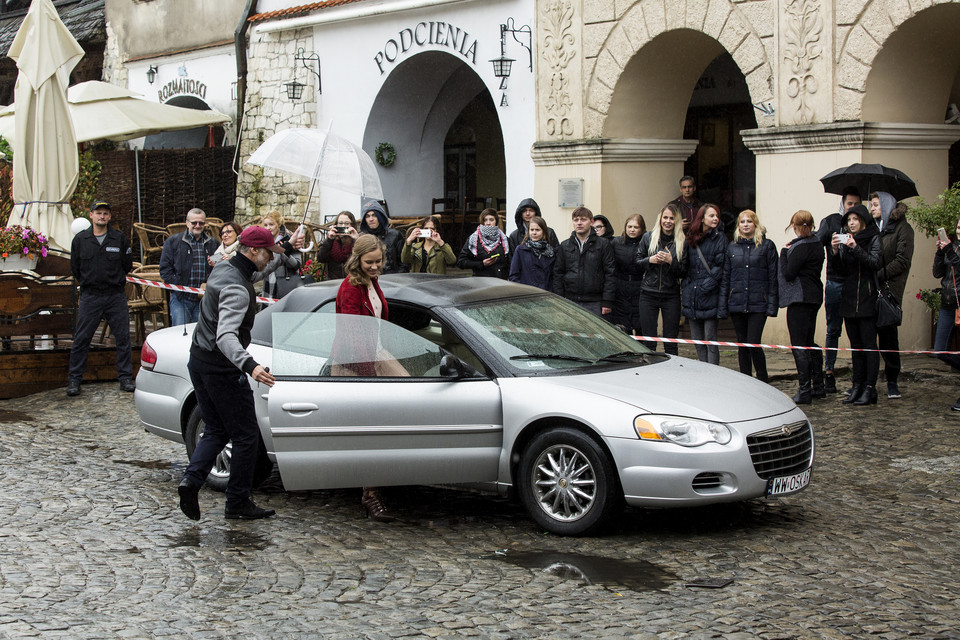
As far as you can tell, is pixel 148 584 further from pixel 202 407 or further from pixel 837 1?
pixel 837 1

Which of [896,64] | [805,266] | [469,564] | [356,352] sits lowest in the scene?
[469,564]

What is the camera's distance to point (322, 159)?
14656mm

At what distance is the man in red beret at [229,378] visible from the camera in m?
7.19

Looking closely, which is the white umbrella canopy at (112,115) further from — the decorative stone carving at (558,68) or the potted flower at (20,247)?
the decorative stone carving at (558,68)

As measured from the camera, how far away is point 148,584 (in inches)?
241

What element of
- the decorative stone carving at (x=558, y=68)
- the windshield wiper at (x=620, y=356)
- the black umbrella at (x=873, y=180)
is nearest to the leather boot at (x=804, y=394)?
the black umbrella at (x=873, y=180)

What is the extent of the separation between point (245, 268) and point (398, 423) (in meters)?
1.28

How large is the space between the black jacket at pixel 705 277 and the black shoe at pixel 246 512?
17.3ft

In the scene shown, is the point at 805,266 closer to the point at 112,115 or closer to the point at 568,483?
the point at 568,483

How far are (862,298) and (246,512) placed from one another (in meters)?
6.10

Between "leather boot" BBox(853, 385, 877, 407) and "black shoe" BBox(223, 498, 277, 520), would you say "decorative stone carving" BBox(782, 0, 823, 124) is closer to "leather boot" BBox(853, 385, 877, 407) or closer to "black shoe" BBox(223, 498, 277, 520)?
"leather boot" BBox(853, 385, 877, 407)

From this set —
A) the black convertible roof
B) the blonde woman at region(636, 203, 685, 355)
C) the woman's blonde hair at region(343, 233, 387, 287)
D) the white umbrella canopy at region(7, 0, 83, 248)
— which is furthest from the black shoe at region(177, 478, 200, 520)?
the white umbrella canopy at region(7, 0, 83, 248)

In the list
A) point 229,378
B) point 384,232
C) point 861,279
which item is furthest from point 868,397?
point 229,378

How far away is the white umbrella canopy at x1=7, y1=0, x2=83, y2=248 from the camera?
14.5 meters
